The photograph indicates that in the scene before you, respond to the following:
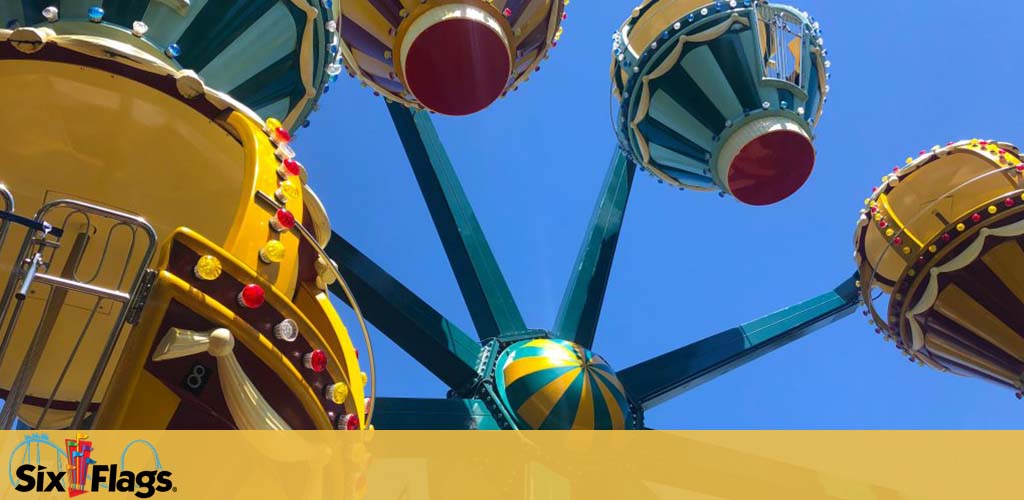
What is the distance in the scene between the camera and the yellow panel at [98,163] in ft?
14.5

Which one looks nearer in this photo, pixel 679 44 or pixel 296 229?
pixel 296 229

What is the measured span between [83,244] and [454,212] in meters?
6.19

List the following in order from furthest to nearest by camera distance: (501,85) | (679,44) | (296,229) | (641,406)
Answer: (641,406) < (679,44) < (501,85) < (296,229)

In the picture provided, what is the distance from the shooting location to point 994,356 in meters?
8.88

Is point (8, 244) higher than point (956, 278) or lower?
lower

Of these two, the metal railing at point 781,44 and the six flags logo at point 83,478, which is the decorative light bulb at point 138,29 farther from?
the metal railing at point 781,44

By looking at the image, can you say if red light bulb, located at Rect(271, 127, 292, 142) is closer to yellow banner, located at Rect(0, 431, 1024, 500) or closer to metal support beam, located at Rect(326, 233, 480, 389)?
yellow banner, located at Rect(0, 431, 1024, 500)

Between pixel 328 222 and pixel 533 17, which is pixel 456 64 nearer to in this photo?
pixel 533 17

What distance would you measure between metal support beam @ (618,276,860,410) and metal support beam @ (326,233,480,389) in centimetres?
207

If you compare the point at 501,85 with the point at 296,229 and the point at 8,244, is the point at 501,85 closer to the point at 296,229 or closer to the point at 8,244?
the point at 296,229

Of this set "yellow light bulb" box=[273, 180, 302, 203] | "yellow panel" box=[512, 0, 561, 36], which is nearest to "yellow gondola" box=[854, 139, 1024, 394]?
"yellow panel" box=[512, 0, 561, 36]

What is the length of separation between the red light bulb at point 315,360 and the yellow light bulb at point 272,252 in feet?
1.44

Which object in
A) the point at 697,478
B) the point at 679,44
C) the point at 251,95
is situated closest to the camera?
the point at 251,95

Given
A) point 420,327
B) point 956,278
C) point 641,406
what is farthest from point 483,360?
point 956,278
